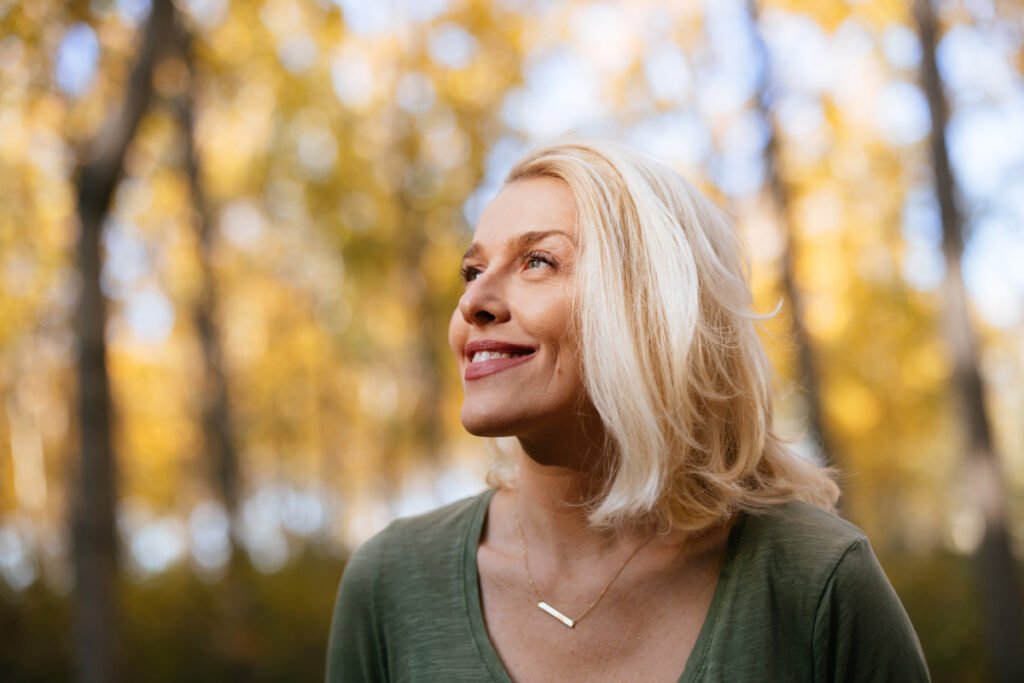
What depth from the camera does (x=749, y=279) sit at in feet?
7.52

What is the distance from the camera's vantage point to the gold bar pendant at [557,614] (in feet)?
6.33

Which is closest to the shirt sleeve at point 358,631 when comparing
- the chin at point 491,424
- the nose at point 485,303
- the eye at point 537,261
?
the chin at point 491,424

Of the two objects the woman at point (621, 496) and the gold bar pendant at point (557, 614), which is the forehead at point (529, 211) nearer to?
the woman at point (621, 496)

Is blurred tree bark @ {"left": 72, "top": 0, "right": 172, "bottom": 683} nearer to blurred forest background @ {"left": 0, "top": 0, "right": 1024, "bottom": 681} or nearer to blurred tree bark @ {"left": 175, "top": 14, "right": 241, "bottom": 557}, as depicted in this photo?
blurred forest background @ {"left": 0, "top": 0, "right": 1024, "bottom": 681}

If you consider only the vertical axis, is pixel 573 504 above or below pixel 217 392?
above

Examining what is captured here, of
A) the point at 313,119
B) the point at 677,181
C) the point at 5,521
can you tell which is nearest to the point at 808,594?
the point at 677,181

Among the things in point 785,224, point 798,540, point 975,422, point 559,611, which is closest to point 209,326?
point 785,224

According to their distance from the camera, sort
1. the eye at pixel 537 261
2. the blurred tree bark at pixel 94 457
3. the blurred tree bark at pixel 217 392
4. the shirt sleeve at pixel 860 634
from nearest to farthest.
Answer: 1. the shirt sleeve at pixel 860 634
2. the eye at pixel 537 261
3. the blurred tree bark at pixel 94 457
4. the blurred tree bark at pixel 217 392

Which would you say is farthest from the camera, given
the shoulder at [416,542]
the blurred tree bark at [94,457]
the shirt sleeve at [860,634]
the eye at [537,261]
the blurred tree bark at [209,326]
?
the blurred tree bark at [209,326]

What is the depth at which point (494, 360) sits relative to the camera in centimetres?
196

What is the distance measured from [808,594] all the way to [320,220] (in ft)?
35.5

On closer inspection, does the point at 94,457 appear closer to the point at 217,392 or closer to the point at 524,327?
the point at 217,392

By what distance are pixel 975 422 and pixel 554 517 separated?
6616mm

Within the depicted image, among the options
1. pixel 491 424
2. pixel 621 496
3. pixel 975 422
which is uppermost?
pixel 491 424
